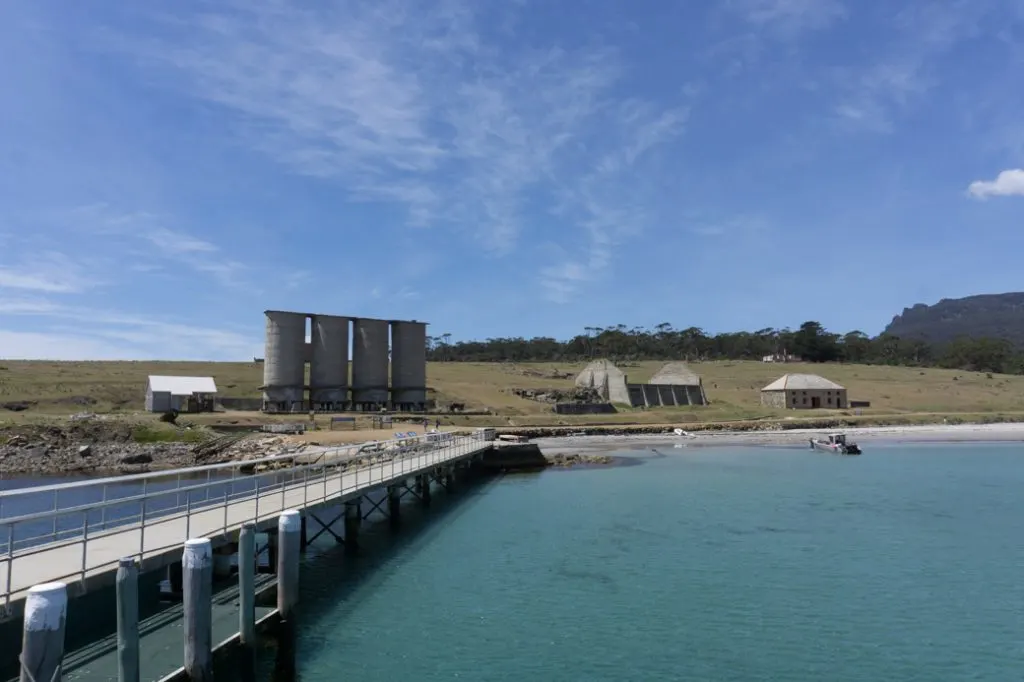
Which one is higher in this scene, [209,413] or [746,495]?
[209,413]

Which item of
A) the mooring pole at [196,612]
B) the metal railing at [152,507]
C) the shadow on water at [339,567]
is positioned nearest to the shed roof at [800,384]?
the metal railing at [152,507]

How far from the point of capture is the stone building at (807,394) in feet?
375

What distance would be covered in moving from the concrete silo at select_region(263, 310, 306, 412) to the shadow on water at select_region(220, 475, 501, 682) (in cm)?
5138

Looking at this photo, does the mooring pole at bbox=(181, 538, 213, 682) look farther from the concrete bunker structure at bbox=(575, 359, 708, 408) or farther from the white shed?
the concrete bunker structure at bbox=(575, 359, 708, 408)

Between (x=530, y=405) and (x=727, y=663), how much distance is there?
292ft

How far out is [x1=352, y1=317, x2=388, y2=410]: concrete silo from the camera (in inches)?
3878

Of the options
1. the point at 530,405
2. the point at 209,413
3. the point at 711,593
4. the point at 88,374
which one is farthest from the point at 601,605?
the point at 88,374

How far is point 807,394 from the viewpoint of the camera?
376 feet

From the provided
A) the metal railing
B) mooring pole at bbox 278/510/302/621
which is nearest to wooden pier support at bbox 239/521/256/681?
mooring pole at bbox 278/510/302/621

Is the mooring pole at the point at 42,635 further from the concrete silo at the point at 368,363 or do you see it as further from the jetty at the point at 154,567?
the concrete silo at the point at 368,363

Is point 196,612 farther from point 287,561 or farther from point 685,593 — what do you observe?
point 685,593

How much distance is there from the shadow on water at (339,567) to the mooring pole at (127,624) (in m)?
2.65

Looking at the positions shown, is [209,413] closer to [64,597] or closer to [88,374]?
[88,374]

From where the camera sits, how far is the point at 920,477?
160 ft
